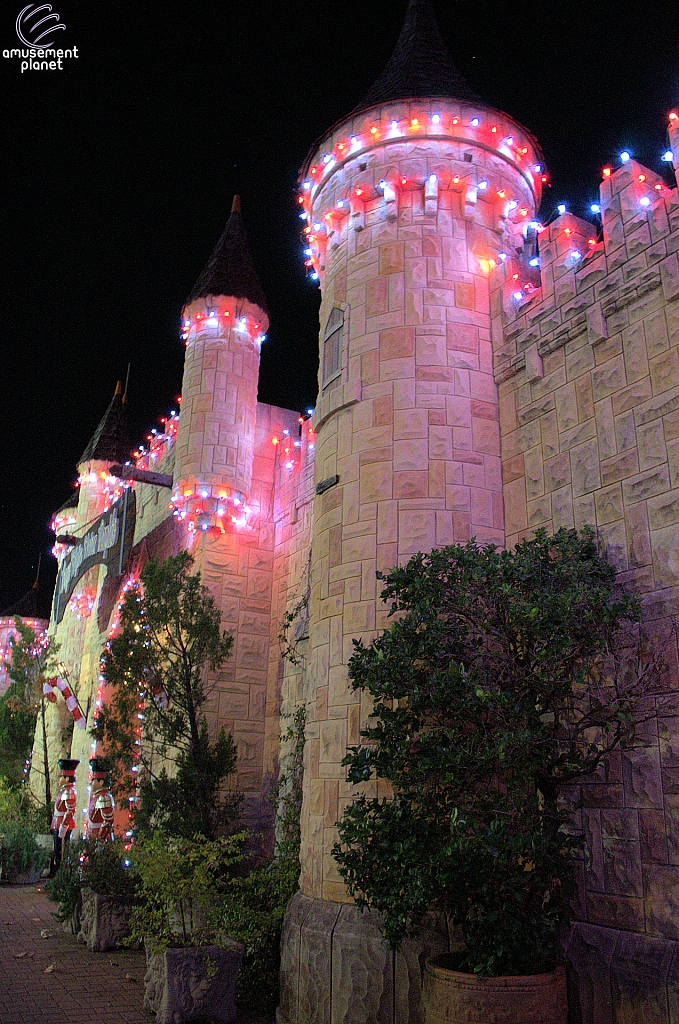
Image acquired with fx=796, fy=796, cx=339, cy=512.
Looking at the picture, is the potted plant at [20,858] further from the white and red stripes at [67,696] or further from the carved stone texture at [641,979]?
the carved stone texture at [641,979]

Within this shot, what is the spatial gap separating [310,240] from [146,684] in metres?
6.68

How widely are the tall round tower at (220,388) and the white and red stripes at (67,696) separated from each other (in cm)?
763

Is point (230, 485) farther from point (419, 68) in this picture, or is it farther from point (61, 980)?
point (61, 980)

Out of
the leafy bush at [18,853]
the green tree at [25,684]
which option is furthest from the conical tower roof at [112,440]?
the leafy bush at [18,853]

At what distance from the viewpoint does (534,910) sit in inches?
224

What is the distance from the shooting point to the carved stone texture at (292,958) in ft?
23.5

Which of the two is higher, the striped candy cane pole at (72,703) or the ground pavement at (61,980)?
the striped candy cane pole at (72,703)

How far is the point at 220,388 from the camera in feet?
45.8

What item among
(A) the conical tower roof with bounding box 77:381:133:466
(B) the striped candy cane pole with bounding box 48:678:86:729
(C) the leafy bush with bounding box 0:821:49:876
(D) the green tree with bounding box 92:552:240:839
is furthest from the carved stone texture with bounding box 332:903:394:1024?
(A) the conical tower roof with bounding box 77:381:133:466

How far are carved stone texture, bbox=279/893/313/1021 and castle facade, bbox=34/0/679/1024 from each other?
1.0 inches

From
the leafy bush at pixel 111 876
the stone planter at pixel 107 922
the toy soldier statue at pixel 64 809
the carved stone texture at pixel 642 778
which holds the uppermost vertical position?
the carved stone texture at pixel 642 778

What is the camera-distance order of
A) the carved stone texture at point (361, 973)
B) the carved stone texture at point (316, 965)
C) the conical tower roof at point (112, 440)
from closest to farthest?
the carved stone texture at point (361, 973) < the carved stone texture at point (316, 965) < the conical tower roof at point (112, 440)

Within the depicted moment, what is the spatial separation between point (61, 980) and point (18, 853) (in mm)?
7798

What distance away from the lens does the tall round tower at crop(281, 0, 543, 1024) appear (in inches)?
300
